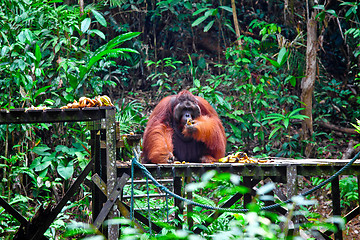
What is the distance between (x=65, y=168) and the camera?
5.12m

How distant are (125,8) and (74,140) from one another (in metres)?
3.85

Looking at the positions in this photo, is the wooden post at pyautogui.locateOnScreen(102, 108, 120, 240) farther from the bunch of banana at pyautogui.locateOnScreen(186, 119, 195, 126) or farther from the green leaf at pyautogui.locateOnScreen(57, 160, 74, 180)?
the green leaf at pyautogui.locateOnScreen(57, 160, 74, 180)

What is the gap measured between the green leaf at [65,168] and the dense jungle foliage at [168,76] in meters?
0.01

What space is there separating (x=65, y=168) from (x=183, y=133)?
183cm

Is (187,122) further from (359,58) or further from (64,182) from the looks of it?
(359,58)

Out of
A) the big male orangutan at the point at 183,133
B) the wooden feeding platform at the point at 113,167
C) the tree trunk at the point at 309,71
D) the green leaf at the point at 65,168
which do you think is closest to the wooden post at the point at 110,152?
the wooden feeding platform at the point at 113,167

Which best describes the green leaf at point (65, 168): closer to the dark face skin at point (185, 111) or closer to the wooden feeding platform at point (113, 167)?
the wooden feeding platform at point (113, 167)

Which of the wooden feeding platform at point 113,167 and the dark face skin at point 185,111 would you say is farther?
the dark face skin at point 185,111

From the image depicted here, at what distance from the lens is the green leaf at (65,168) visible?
5.05 metres

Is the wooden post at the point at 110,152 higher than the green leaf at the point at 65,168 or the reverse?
higher

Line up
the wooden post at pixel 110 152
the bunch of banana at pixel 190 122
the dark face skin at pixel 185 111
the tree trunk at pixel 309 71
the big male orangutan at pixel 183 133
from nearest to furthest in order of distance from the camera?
the wooden post at pixel 110 152, the big male orangutan at pixel 183 133, the bunch of banana at pixel 190 122, the dark face skin at pixel 185 111, the tree trunk at pixel 309 71

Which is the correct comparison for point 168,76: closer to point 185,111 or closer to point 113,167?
point 185,111

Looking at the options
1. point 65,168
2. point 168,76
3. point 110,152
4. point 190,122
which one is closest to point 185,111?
point 190,122

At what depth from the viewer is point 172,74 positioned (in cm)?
835
